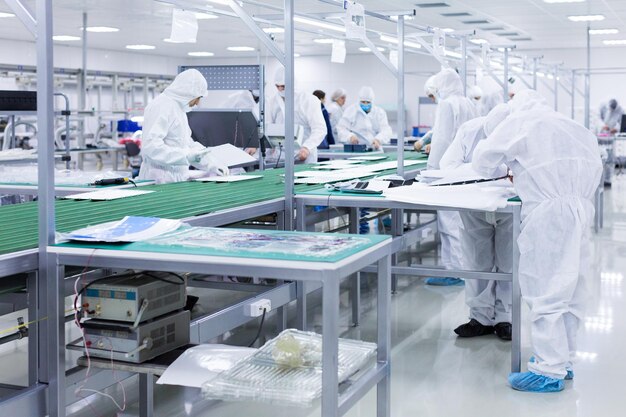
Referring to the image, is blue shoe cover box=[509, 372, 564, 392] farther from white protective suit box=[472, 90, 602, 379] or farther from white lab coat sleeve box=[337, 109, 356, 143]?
white lab coat sleeve box=[337, 109, 356, 143]

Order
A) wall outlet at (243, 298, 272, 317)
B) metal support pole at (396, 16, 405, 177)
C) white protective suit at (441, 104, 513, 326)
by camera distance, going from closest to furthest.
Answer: wall outlet at (243, 298, 272, 317) → white protective suit at (441, 104, 513, 326) → metal support pole at (396, 16, 405, 177)

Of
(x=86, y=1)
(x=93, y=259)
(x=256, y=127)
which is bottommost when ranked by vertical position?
(x=93, y=259)

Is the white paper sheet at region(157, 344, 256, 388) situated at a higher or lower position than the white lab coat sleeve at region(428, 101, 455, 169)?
lower

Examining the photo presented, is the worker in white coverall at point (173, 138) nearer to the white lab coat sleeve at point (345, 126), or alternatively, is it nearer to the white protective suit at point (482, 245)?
the white protective suit at point (482, 245)

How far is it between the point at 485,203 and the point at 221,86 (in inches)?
122

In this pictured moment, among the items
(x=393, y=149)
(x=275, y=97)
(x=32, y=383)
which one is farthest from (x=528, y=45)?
(x=32, y=383)

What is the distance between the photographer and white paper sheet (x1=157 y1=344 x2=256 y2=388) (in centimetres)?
201

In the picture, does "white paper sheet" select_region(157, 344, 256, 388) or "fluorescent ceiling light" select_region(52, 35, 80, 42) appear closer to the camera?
"white paper sheet" select_region(157, 344, 256, 388)

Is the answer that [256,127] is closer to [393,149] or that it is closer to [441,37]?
[441,37]

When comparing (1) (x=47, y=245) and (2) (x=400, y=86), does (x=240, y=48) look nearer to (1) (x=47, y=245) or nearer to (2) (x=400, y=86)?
(2) (x=400, y=86)

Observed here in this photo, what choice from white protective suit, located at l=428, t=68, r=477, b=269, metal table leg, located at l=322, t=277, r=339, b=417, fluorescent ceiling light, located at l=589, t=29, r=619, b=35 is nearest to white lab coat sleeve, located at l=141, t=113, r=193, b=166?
white protective suit, located at l=428, t=68, r=477, b=269

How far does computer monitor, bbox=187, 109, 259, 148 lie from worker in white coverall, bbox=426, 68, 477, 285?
1367 millimetres

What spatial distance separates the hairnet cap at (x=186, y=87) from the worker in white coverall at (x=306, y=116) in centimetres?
164

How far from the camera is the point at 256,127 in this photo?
17.9 ft
